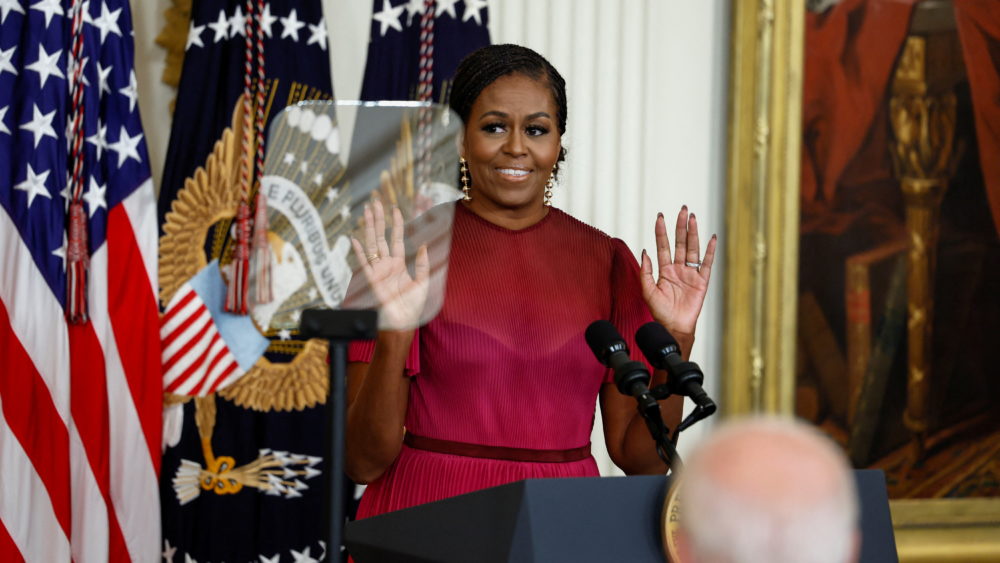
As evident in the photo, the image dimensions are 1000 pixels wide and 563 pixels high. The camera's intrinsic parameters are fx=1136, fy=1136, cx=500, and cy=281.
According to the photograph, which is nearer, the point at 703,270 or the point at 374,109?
the point at 374,109

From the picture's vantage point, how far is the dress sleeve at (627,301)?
2166 mm

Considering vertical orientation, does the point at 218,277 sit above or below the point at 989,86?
below

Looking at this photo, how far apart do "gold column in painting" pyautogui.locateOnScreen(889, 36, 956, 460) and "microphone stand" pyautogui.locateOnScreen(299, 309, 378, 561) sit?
313 centimetres

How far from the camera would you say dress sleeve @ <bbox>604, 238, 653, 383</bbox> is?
2166 mm

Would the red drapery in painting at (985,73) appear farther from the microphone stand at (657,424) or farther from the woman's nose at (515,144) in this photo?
the microphone stand at (657,424)

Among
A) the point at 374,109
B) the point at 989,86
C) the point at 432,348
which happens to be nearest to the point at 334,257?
the point at 374,109

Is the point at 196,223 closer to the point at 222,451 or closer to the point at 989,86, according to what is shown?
the point at 222,451

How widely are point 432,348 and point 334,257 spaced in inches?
23.9

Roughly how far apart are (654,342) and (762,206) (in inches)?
99.9

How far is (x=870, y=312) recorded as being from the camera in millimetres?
3961

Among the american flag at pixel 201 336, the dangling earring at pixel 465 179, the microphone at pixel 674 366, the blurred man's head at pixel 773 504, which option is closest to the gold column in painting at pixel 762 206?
the american flag at pixel 201 336

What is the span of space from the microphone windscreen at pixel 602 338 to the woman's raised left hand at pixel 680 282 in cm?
54

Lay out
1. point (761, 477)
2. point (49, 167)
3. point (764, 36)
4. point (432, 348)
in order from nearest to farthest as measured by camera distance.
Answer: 1. point (761, 477)
2. point (432, 348)
3. point (49, 167)
4. point (764, 36)

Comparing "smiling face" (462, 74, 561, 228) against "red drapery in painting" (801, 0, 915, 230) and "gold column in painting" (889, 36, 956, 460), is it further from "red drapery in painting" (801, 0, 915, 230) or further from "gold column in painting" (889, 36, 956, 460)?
"gold column in painting" (889, 36, 956, 460)
